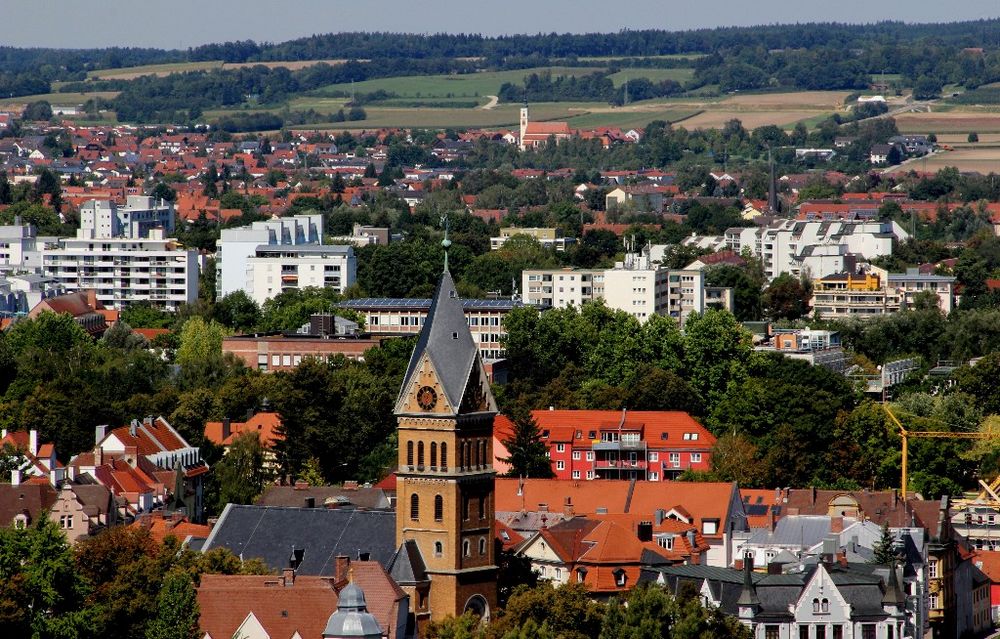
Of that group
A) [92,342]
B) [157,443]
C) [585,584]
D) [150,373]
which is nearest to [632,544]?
[585,584]

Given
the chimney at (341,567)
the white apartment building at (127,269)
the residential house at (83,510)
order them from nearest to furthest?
1. the chimney at (341,567)
2. the residential house at (83,510)
3. the white apartment building at (127,269)

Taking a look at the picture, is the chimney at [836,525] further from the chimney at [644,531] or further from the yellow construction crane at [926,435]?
the yellow construction crane at [926,435]

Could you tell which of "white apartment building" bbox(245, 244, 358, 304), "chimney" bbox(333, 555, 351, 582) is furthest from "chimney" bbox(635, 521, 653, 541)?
"white apartment building" bbox(245, 244, 358, 304)

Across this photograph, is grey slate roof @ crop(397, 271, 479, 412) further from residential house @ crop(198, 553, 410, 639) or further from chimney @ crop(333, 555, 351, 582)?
residential house @ crop(198, 553, 410, 639)

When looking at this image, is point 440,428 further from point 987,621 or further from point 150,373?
point 150,373

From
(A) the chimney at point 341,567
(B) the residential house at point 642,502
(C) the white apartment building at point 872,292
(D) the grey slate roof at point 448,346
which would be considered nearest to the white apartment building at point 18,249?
(C) the white apartment building at point 872,292

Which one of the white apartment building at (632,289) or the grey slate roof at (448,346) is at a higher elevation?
the grey slate roof at (448,346)

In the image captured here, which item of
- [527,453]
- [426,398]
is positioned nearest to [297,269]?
[527,453]
